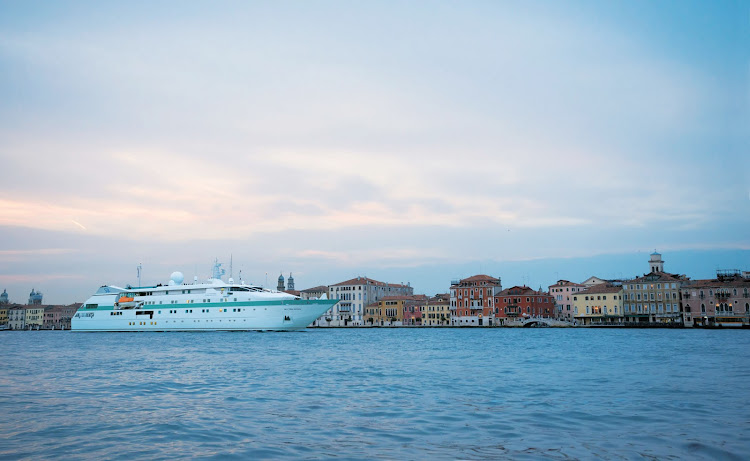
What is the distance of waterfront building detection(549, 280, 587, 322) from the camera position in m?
114

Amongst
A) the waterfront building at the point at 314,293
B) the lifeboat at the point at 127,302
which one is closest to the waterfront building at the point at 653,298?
the waterfront building at the point at 314,293

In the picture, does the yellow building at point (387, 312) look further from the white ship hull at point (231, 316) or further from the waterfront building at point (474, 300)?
the white ship hull at point (231, 316)

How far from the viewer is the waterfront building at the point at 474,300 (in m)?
115

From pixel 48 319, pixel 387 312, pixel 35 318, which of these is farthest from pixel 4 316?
pixel 387 312

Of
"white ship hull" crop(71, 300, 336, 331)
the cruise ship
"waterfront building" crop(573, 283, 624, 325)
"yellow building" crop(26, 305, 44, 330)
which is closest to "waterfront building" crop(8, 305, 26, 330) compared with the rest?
"yellow building" crop(26, 305, 44, 330)

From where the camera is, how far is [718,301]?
310ft

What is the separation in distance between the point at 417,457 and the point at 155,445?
4957 millimetres

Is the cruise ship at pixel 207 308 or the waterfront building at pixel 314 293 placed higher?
the waterfront building at pixel 314 293

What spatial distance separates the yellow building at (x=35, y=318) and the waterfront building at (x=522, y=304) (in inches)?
4753

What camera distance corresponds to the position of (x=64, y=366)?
29.5 m

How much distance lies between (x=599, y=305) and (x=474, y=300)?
23.0m

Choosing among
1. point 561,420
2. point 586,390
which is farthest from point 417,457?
point 586,390

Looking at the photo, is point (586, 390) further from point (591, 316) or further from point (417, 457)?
point (591, 316)

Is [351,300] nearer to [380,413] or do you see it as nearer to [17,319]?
[17,319]
